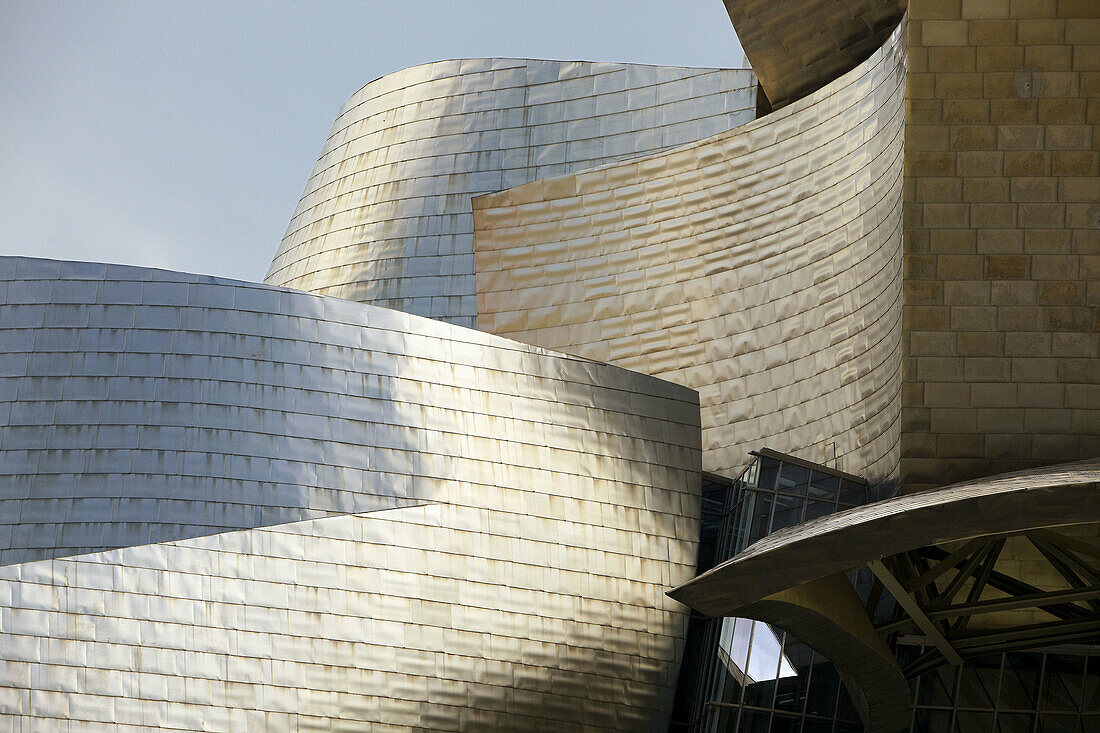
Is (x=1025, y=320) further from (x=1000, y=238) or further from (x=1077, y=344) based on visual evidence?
(x=1000, y=238)

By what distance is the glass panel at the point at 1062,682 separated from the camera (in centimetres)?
1859

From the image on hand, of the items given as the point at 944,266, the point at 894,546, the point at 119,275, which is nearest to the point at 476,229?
the point at 119,275

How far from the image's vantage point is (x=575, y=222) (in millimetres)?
25859

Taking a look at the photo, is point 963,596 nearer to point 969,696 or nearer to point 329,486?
point 969,696

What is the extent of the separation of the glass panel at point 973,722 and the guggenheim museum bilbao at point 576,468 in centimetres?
6

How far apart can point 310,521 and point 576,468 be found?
4094 millimetres

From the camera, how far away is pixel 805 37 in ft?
81.3

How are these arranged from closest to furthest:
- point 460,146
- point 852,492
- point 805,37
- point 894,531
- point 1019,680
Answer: point 894,531 < point 1019,680 < point 852,492 < point 805,37 < point 460,146

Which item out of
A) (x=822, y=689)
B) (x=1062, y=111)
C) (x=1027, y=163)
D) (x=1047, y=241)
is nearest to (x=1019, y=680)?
(x=822, y=689)

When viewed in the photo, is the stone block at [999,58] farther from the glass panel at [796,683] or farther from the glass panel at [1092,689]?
the glass panel at [796,683]

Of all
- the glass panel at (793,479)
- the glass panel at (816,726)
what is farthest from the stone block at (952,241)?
the glass panel at (816,726)

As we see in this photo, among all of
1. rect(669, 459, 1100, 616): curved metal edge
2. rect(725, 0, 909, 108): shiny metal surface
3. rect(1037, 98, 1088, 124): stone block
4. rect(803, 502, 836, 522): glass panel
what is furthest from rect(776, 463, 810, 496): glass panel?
rect(725, 0, 909, 108): shiny metal surface

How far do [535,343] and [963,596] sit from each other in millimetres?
9939

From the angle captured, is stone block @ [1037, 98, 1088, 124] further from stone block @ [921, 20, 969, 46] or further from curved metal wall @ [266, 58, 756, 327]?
curved metal wall @ [266, 58, 756, 327]
